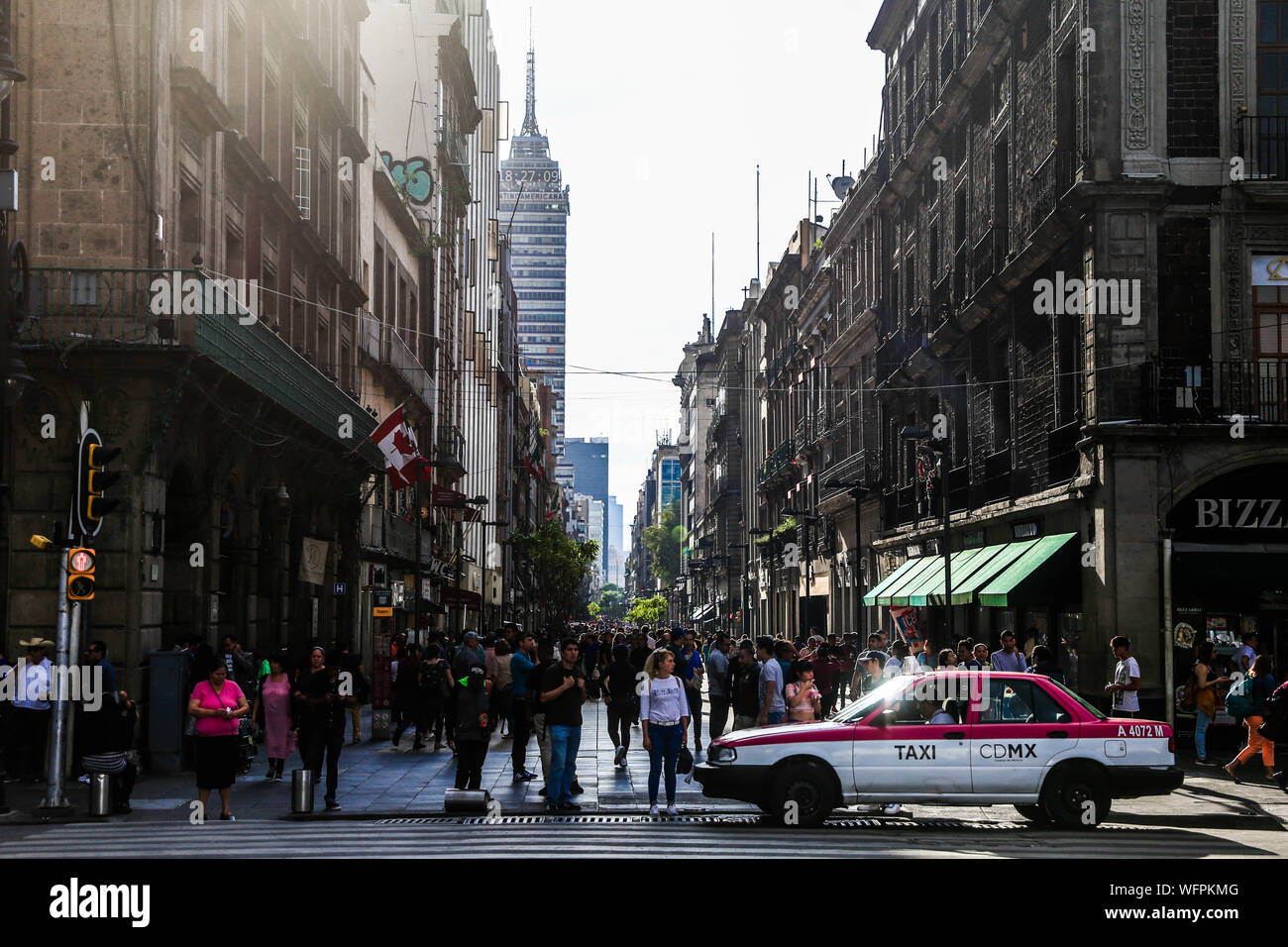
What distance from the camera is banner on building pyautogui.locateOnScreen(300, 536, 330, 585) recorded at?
3216 cm

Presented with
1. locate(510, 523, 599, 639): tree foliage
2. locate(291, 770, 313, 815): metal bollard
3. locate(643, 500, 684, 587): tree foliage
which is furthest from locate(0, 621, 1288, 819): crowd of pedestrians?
locate(643, 500, 684, 587): tree foliage

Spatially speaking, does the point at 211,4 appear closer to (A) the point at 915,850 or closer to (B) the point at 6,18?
(B) the point at 6,18

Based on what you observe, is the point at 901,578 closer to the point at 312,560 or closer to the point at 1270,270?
the point at 312,560

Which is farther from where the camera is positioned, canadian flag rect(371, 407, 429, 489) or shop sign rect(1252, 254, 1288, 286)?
canadian flag rect(371, 407, 429, 489)

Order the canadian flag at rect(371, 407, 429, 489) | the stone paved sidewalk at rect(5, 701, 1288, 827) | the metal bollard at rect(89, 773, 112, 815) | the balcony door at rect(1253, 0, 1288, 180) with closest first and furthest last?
the metal bollard at rect(89, 773, 112, 815) < the stone paved sidewalk at rect(5, 701, 1288, 827) < the balcony door at rect(1253, 0, 1288, 180) < the canadian flag at rect(371, 407, 429, 489)

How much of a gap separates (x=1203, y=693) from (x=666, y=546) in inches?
6181

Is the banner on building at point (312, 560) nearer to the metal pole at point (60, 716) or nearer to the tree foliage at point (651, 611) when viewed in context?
the metal pole at point (60, 716)

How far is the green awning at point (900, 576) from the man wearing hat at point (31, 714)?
23.2m

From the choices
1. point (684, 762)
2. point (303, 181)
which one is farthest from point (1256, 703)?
point (303, 181)

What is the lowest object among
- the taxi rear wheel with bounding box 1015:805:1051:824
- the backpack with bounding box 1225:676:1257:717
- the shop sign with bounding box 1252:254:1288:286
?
the taxi rear wheel with bounding box 1015:805:1051:824

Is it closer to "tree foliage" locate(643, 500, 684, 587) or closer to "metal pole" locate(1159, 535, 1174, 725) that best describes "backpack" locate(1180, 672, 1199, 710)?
"metal pole" locate(1159, 535, 1174, 725)

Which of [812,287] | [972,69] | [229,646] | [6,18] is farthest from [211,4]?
[812,287]

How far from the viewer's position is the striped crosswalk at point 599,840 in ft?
40.2

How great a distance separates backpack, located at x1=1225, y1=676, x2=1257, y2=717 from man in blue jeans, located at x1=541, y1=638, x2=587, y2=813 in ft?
29.0
